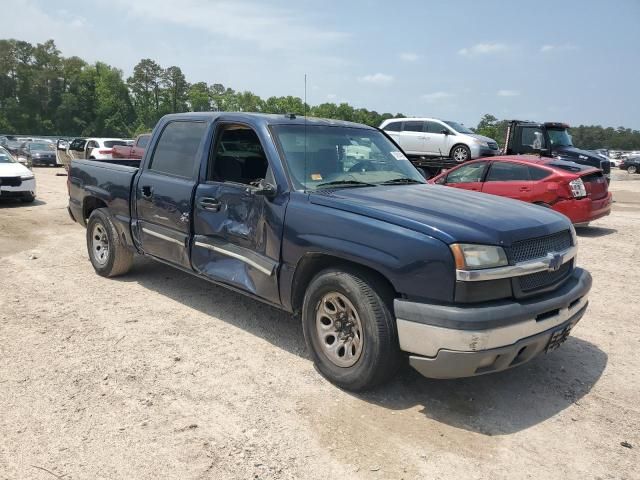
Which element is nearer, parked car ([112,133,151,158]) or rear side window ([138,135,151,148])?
parked car ([112,133,151,158])

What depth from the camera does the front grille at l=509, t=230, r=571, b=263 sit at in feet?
10.8

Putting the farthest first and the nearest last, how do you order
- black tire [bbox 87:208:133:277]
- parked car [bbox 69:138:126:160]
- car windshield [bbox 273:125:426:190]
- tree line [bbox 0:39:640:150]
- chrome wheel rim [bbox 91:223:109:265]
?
tree line [bbox 0:39:640:150] < parked car [bbox 69:138:126:160] < chrome wheel rim [bbox 91:223:109:265] < black tire [bbox 87:208:133:277] < car windshield [bbox 273:125:426:190]

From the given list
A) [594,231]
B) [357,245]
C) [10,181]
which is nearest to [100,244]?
[357,245]

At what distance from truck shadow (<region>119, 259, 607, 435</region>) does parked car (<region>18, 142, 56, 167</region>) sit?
27.5 m

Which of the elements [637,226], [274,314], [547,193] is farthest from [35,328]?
[637,226]

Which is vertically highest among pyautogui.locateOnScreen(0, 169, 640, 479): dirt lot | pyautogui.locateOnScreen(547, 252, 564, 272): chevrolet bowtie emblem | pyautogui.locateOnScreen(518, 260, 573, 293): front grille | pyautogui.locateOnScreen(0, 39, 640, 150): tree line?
pyautogui.locateOnScreen(0, 39, 640, 150): tree line

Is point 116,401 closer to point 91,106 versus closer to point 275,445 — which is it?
point 275,445

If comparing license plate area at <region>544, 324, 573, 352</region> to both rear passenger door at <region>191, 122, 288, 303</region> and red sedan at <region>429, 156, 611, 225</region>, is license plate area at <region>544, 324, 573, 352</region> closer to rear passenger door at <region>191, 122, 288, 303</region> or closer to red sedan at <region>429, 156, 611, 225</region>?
rear passenger door at <region>191, 122, 288, 303</region>

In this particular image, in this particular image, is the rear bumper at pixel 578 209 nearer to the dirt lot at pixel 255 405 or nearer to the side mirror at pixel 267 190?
the dirt lot at pixel 255 405

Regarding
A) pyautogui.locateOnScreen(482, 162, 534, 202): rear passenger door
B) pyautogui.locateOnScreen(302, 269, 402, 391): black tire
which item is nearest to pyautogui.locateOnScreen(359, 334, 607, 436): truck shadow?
pyautogui.locateOnScreen(302, 269, 402, 391): black tire

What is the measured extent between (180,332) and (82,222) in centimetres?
293

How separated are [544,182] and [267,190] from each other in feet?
25.0

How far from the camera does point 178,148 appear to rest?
5184 millimetres

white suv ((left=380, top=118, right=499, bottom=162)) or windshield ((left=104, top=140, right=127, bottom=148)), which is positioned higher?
white suv ((left=380, top=118, right=499, bottom=162))
